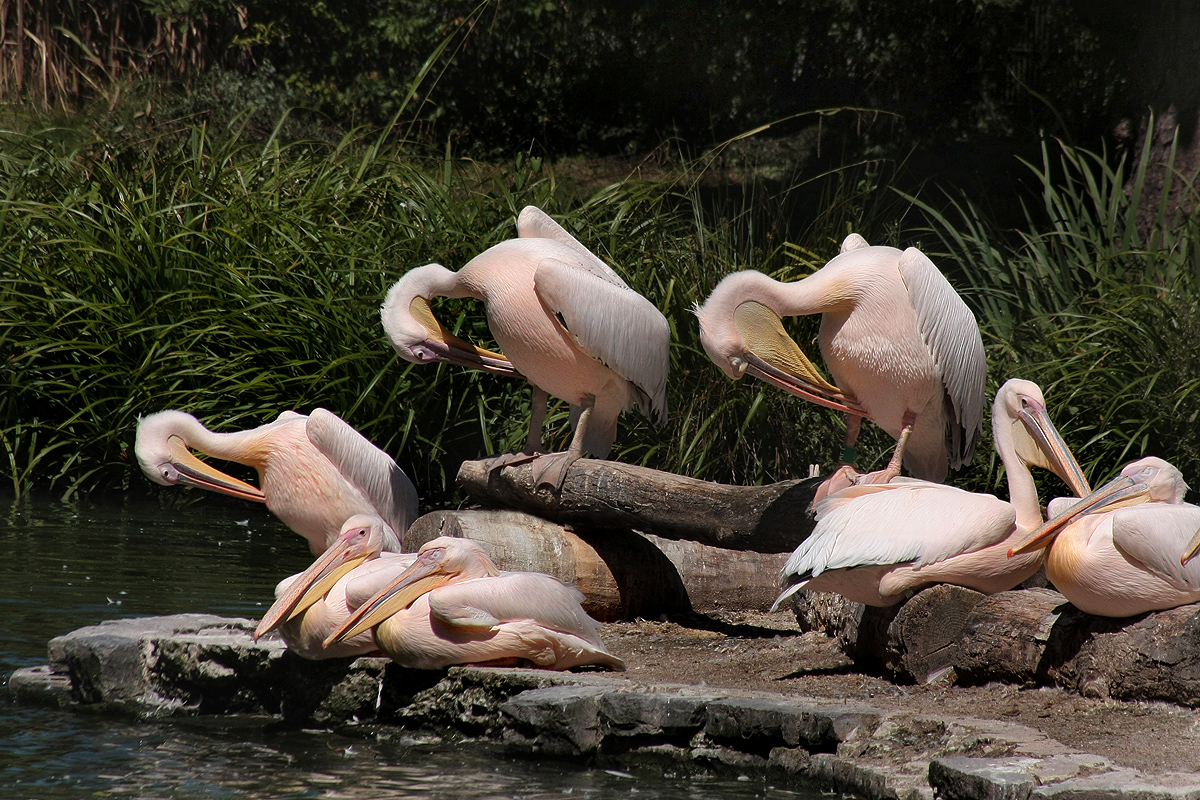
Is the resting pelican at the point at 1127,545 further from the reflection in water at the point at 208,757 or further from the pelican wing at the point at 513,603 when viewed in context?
the pelican wing at the point at 513,603

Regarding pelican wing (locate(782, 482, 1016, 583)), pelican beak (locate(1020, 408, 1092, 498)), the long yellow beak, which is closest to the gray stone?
the long yellow beak

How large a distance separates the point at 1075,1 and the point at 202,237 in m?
8.36

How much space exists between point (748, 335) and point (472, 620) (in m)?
1.50

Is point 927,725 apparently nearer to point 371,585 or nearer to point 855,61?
point 371,585

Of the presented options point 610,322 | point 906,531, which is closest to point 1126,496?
point 906,531

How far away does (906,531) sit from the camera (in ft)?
12.4

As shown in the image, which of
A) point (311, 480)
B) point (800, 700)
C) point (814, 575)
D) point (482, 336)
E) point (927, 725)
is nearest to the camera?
point (927, 725)

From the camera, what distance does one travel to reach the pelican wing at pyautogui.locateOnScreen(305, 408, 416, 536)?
494 centimetres

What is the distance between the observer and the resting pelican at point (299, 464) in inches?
195

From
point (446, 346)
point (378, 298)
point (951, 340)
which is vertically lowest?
point (446, 346)

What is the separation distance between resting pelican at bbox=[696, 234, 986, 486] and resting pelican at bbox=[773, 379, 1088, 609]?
1.92 feet

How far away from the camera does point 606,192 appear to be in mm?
8336

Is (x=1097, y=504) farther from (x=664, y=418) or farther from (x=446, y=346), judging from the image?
(x=446, y=346)

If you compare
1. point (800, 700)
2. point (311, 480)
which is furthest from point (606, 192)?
point (800, 700)
